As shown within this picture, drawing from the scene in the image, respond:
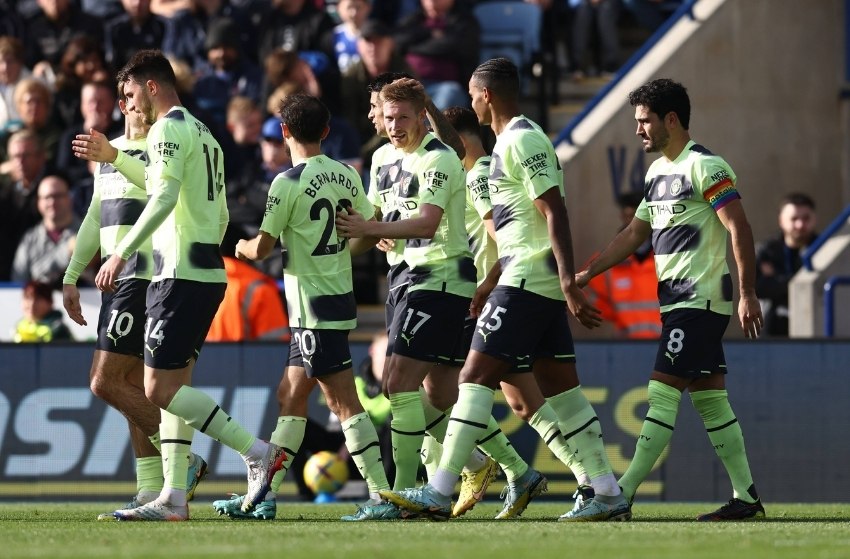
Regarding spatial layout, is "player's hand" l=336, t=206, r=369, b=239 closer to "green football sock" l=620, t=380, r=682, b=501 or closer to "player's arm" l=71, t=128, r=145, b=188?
"player's arm" l=71, t=128, r=145, b=188

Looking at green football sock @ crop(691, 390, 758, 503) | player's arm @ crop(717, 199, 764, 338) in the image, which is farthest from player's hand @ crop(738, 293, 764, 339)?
green football sock @ crop(691, 390, 758, 503)

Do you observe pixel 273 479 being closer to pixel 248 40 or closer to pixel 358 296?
pixel 358 296

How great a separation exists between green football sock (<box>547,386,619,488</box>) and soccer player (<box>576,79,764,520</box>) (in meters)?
0.24

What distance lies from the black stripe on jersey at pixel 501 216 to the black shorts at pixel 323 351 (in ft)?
3.34

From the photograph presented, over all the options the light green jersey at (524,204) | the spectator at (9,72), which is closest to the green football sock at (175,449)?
the light green jersey at (524,204)

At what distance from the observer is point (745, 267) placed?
9.36m

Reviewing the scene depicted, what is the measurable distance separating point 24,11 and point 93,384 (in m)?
10.2

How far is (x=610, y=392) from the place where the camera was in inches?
511

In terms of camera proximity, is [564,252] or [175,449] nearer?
[564,252]

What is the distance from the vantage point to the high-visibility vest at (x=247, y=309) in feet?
45.1

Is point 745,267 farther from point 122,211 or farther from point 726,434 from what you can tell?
point 122,211

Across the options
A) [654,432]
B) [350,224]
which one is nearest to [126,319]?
[350,224]

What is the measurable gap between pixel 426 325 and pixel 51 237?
6.91m

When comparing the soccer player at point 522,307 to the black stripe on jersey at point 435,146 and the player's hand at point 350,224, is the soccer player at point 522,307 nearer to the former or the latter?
the black stripe on jersey at point 435,146
